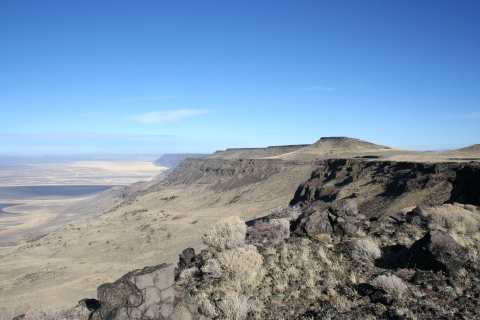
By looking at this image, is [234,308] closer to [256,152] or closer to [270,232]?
[270,232]

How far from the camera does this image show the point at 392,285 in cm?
603

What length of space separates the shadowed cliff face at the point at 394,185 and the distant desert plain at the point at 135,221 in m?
0.37

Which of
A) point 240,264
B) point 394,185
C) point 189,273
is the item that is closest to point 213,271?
point 240,264

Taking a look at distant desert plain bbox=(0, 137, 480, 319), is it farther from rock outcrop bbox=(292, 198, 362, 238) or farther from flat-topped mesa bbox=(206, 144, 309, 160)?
flat-topped mesa bbox=(206, 144, 309, 160)

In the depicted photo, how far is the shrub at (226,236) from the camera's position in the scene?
9.98 meters

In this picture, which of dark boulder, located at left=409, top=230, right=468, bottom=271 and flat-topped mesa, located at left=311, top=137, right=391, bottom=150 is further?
flat-topped mesa, located at left=311, top=137, right=391, bottom=150

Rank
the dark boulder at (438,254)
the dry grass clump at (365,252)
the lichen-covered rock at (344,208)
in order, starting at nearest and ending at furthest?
the dark boulder at (438,254) → the dry grass clump at (365,252) → the lichen-covered rock at (344,208)

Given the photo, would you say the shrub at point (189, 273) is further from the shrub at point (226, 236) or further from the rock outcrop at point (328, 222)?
the rock outcrop at point (328, 222)

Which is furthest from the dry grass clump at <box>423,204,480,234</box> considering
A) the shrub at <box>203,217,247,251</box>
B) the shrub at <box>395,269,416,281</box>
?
the shrub at <box>203,217,247,251</box>

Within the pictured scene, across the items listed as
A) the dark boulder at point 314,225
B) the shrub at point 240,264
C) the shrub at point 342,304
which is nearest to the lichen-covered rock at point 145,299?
the shrub at point 240,264

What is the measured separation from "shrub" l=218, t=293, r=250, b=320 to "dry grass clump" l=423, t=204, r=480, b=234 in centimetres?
600

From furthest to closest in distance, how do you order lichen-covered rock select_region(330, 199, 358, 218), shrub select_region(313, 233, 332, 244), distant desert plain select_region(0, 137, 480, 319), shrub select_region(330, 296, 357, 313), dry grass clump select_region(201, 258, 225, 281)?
distant desert plain select_region(0, 137, 480, 319)
lichen-covered rock select_region(330, 199, 358, 218)
shrub select_region(313, 233, 332, 244)
dry grass clump select_region(201, 258, 225, 281)
shrub select_region(330, 296, 357, 313)

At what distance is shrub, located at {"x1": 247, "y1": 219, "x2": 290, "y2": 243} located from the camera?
10383mm

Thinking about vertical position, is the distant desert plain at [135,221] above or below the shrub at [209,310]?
below
